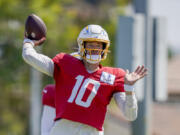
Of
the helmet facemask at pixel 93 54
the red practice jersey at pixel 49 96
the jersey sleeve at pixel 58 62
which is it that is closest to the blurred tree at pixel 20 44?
the red practice jersey at pixel 49 96

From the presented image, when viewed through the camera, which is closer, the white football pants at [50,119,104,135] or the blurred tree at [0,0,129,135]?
the white football pants at [50,119,104,135]

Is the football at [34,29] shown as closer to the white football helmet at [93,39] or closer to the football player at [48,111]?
the white football helmet at [93,39]

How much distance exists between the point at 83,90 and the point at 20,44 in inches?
465

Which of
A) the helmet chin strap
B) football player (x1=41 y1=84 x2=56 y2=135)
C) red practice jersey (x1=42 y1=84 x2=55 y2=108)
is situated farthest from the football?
red practice jersey (x1=42 y1=84 x2=55 y2=108)

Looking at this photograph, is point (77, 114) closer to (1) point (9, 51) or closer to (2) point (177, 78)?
(1) point (9, 51)

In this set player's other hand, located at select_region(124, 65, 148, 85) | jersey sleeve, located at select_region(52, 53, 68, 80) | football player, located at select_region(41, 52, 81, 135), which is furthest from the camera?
football player, located at select_region(41, 52, 81, 135)

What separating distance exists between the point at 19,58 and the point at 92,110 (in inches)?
463

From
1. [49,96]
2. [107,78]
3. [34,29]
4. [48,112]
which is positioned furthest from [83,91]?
[49,96]

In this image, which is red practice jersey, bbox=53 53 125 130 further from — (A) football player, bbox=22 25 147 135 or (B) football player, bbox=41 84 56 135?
(B) football player, bbox=41 84 56 135

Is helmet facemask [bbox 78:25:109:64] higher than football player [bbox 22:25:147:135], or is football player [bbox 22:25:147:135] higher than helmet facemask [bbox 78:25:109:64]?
helmet facemask [bbox 78:25:109:64]

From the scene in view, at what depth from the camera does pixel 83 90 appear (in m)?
5.54

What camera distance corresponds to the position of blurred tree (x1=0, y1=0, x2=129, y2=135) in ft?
55.9

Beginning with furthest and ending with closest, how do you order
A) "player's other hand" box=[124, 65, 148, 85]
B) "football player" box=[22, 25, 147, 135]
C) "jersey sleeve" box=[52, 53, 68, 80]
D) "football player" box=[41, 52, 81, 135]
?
"football player" box=[41, 52, 81, 135]
"jersey sleeve" box=[52, 53, 68, 80]
"football player" box=[22, 25, 147, 135]
"player's other hand" box=[124, 65, 148, 85]

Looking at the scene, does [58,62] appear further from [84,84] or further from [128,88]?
[128,88]
